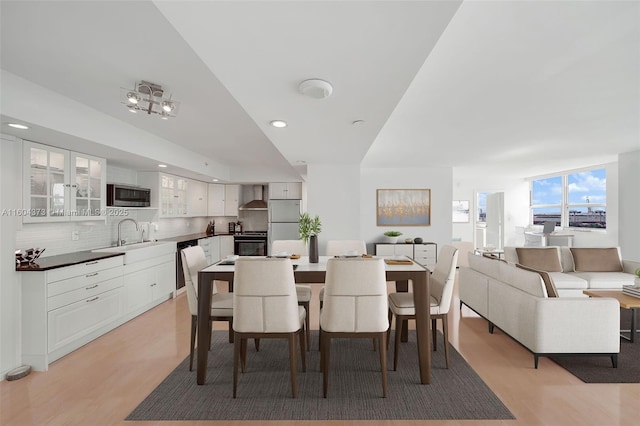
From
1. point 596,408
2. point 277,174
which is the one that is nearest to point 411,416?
point 596,408

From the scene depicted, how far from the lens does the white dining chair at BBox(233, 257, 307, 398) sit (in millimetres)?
2256

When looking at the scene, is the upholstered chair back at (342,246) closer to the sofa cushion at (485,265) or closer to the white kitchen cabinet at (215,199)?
the sofa cushion at (485,265)

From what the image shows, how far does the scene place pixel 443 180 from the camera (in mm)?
7199

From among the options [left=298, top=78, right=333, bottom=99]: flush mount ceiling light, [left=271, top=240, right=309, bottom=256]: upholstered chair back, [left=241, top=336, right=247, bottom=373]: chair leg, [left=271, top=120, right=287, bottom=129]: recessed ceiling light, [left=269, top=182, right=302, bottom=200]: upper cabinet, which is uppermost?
[left=271, top=120, right=287, bottom=129]: recessed ceiling light

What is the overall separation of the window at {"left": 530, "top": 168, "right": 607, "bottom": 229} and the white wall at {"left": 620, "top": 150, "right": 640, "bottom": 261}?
91cm

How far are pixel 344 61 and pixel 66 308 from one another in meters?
3.34

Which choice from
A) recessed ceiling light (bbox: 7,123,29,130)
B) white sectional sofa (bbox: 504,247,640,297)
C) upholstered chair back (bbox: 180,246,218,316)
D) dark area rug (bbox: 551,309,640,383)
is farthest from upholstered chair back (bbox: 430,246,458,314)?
recessed ceiling light (bbox: 7,123,29,130)

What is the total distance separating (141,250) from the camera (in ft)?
13.5

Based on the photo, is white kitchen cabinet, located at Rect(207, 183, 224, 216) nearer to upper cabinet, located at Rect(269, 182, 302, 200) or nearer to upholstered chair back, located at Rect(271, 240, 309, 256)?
upper cabinet, located at Rect(269, 182, 302, 200)

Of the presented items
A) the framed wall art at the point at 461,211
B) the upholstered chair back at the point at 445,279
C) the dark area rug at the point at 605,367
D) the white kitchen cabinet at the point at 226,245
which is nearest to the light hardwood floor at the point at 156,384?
the dark area rug at the point at 605,367

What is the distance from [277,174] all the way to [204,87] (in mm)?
4505

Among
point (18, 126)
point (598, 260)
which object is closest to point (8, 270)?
point (18, 126)

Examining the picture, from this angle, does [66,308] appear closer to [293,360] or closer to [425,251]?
[293,360]

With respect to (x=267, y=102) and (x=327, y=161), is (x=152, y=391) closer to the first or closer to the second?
(x=267, y=102)
